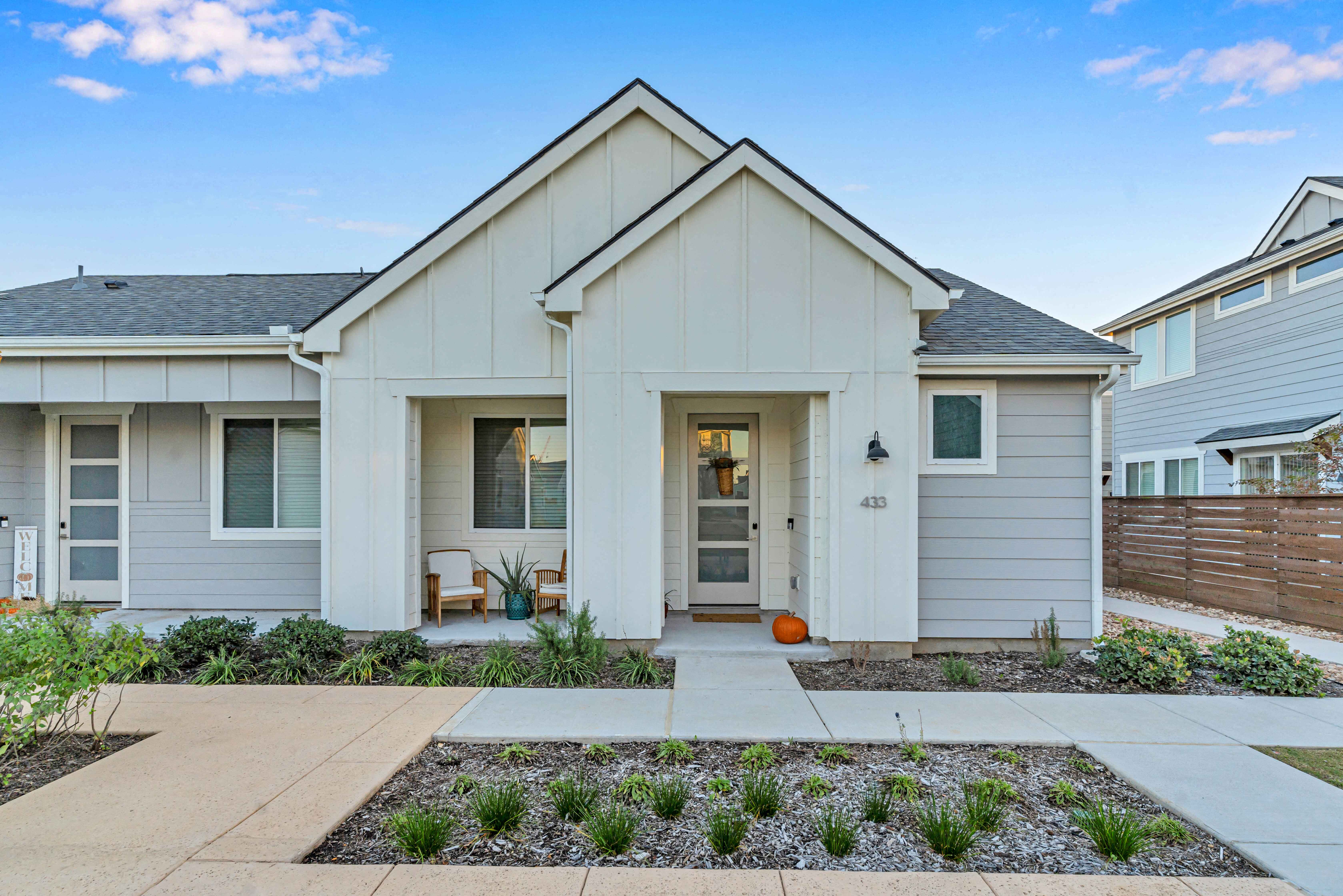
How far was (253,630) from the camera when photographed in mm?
5973

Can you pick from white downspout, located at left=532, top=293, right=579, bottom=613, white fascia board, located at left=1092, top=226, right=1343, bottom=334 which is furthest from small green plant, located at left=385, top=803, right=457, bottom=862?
white fascia board, located at left=1092, top=226, right=1343, bottom=334

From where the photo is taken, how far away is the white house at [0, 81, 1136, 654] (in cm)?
593

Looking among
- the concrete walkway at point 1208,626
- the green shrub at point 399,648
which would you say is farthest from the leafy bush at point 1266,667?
the green shrub at point 399,648

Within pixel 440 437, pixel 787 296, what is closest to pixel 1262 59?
pixel 787 296

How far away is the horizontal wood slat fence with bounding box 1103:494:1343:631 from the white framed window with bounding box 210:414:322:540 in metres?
11.2

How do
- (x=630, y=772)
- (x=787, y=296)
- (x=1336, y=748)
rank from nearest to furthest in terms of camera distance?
(x=630, y=772) → (x=1336, y=748) → (x=787, y=296)

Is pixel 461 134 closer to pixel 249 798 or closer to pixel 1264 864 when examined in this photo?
pixel 249 798

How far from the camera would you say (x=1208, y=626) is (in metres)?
7.79

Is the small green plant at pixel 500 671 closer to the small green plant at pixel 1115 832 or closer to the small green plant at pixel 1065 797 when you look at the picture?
the small green plant at pixel 1065 797

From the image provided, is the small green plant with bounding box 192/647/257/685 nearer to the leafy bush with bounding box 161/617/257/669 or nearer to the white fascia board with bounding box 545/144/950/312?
the leafy bush with bounding box 161/617/257/669

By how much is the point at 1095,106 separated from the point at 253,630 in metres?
13.7

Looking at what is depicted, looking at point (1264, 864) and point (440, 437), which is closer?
point (1264, 864)

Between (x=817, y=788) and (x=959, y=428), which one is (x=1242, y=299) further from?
(x=817, y=788)

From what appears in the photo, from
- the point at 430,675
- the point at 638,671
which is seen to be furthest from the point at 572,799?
the point at 430,675
